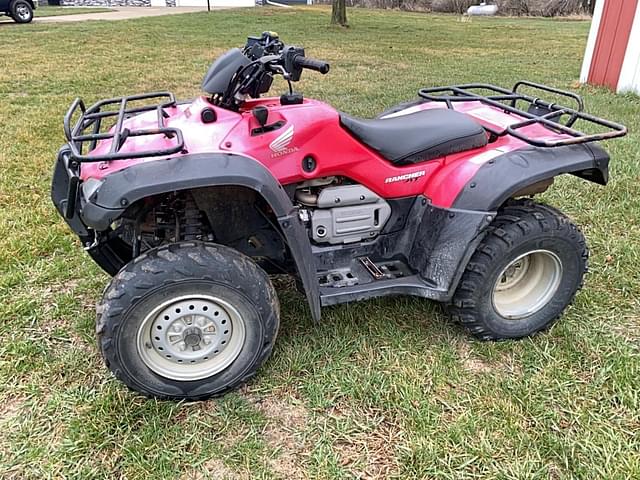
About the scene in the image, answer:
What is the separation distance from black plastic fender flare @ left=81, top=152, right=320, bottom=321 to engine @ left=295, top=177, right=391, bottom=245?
302 mm

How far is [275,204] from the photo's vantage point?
7.29 feet

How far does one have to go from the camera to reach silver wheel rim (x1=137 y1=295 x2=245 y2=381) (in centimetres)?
229

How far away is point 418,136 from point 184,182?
1139 mm

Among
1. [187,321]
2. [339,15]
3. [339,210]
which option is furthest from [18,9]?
[187,321]

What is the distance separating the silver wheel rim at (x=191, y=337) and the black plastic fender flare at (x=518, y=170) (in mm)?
1146

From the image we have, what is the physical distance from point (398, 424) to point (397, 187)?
1.07 metres

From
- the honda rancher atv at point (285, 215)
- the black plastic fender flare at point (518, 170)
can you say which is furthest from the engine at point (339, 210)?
the black plastic fender flare at point (518, 170)

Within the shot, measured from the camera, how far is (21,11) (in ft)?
55.6

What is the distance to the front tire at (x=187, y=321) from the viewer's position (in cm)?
219

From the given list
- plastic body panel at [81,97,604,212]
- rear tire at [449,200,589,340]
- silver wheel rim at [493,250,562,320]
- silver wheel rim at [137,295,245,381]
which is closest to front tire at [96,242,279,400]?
silver wheel rim at [137,295,245,381]

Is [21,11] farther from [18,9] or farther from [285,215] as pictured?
[285,215]

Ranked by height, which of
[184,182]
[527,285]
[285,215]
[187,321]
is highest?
[184,182]

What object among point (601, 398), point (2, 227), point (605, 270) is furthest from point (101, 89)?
point (601, 398)

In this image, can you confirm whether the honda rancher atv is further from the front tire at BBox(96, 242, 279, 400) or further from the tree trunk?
the tree trunk
